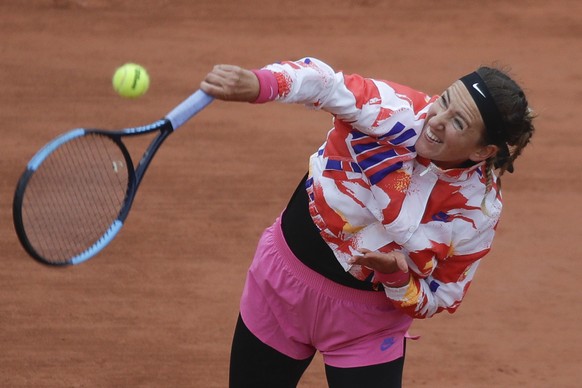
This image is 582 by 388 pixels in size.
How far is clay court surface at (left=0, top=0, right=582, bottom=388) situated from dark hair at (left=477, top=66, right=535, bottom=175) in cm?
221

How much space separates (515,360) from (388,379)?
1.91 m

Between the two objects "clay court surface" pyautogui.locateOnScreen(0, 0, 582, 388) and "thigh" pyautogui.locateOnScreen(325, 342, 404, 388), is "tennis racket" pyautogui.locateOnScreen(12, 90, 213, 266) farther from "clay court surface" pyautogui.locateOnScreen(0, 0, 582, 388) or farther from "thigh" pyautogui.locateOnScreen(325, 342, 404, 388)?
"clay court surface" pyautogui.locateOnScreen(0, 0, 582, 388)

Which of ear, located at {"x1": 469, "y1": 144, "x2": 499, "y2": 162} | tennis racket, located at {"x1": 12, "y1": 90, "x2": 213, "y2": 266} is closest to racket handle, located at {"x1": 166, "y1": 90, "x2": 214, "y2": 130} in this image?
tennis racket, located at {"x1": 12, "y1": 90, "x2": 213, "y2": 266}

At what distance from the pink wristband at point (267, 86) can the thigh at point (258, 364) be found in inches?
42.3

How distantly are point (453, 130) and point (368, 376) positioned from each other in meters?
0.95

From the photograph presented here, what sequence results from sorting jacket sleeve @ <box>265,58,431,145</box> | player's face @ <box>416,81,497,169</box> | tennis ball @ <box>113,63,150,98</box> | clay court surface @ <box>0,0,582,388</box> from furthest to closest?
clay court surface @ <box>0,0,582,388</box>, tennis ball @ <box>113,63,150,98</box>, player's face @ <box>416,81,497,169</box>, jacket sleeve @ <box>265,58,431,145</box>

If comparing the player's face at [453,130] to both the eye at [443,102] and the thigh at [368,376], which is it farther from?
the thigh at [368,376]

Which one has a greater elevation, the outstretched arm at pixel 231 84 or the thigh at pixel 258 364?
the outstretched arm at pixel 231 84

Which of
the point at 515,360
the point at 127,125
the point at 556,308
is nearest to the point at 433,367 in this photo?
the point at 515,360

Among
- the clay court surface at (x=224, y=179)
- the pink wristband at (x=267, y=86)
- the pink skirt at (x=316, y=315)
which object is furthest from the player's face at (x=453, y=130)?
the clay court surface at (x=224, y=179)

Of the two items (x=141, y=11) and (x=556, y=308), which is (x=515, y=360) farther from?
(x=141, y=11)

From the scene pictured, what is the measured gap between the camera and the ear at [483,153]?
131 inches

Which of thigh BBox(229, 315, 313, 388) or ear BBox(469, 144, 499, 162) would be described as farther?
thigh BBox(229, 315, 313, 388)

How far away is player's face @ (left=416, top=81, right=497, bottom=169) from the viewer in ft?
10.7
